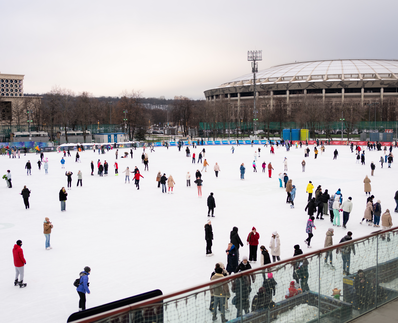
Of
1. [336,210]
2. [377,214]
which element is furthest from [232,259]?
[377,214]

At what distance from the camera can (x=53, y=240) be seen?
11727 mm

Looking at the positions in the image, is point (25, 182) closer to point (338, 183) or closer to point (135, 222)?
point (135, 222)

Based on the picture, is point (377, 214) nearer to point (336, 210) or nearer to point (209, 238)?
point (336, 210)

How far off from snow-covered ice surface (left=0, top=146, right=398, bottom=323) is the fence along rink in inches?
4.2

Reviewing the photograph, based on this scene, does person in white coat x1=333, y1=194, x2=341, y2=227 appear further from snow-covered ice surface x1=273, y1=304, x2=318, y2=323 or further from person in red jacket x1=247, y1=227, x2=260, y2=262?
snow-covered ice surface x1=273, y1=304, x2=318, y2=323

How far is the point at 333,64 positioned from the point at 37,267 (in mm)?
116101

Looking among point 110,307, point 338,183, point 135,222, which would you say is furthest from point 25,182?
point 110,307

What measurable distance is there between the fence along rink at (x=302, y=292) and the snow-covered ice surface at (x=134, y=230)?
108 millimetres

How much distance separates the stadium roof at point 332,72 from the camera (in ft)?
319

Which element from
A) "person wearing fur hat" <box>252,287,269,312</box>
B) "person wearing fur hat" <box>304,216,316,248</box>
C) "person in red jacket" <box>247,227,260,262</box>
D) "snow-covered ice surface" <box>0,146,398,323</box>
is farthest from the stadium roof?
"person wearing fur hat" <box>252,287,269,312</box>

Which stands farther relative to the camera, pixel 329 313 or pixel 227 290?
pixel 329 313

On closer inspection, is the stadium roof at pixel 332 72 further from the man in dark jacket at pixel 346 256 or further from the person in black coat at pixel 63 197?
the man in dark jacket at pixel 346 256

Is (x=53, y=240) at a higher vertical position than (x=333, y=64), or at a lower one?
lower

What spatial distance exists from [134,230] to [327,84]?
3612 inches
